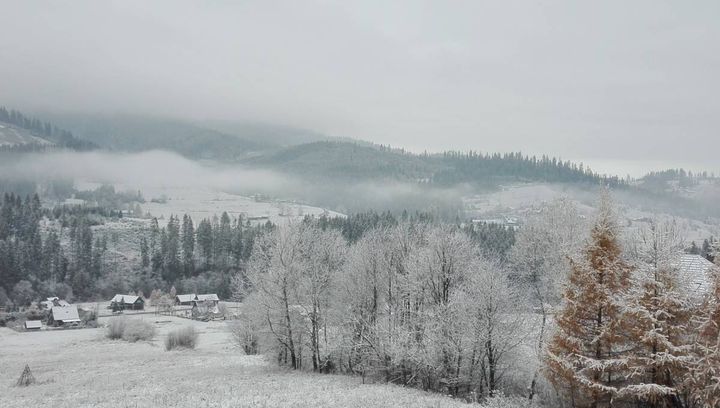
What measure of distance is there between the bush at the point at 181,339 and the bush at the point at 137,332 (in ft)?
52.9

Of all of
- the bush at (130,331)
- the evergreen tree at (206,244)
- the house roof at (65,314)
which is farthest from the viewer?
the evergreen tree at (206,244)

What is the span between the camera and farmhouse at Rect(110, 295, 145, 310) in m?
140

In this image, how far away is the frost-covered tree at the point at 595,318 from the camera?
25484mm

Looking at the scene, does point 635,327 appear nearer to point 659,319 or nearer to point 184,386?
point 659,319

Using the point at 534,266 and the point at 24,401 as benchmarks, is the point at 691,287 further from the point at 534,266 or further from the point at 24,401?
the point at 24,401

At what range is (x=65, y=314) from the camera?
119938 millimetres

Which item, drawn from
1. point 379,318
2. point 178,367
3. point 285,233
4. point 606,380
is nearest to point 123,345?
point 178,367

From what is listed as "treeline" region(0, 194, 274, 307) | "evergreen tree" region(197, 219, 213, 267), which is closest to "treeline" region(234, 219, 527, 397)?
"treeline" region(0, 194, 274, 307)

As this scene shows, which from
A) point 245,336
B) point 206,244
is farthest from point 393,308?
point 206,244

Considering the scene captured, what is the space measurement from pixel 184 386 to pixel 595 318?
82.5 feet

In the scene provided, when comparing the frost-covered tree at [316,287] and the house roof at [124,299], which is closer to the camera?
the frost-covered tree at [316,287]

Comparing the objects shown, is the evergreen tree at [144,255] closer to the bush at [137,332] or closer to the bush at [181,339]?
the bush at [137,332]

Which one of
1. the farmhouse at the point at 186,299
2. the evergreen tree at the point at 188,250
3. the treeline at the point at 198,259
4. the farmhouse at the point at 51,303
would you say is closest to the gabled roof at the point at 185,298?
the farmhouse at the point at 186,299

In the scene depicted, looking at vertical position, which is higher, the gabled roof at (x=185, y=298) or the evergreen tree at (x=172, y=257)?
the evergreen tree at (x=172, y=257)
